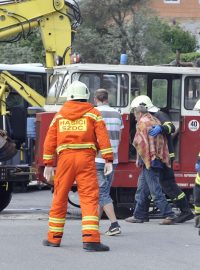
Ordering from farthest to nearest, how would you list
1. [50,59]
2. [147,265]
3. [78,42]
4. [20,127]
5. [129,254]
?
[78,42]
[20,127]
[50,59]
[129,254]
[147,265]

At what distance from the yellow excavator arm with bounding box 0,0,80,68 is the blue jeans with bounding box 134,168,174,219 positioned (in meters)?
4.51

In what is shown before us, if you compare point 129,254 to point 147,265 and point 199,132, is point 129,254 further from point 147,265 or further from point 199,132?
point 199,132

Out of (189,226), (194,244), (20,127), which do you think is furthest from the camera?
(20,127)

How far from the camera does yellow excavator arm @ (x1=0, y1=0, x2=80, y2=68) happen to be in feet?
53.4

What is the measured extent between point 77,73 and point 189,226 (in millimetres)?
3192

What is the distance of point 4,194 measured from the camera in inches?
584

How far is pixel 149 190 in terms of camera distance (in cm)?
1235


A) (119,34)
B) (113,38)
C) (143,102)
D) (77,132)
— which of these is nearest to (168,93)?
(143,102)

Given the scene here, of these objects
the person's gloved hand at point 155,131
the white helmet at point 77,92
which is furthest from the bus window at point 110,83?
the white helmet at point 77,92

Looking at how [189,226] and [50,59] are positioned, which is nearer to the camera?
[189,226]

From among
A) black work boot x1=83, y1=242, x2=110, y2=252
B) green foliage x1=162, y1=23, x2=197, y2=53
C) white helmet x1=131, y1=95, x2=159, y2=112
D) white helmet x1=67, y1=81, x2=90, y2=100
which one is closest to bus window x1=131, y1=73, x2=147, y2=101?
white helmet x1=131, y1=95, x2=159, y2=112

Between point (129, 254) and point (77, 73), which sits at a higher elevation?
point (77, 73)

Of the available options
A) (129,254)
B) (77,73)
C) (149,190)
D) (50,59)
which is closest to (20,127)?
(50,59)

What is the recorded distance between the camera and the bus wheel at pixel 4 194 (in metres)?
14.8
